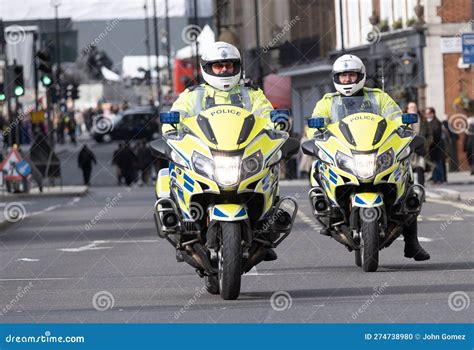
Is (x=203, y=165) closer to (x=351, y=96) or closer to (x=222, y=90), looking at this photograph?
(x=222, y=90)

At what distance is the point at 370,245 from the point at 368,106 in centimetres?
141

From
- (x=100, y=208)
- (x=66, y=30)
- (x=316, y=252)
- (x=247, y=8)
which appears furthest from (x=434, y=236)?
(x=66, y=30)

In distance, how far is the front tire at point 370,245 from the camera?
14859mm

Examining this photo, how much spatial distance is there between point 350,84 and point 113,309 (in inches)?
165

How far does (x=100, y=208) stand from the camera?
36.2m

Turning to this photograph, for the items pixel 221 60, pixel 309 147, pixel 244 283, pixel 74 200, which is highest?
pixel 221 60

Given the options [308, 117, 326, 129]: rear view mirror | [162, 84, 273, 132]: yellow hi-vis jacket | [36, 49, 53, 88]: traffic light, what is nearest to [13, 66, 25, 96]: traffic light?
[36, 49, 53, 88]: traffic light

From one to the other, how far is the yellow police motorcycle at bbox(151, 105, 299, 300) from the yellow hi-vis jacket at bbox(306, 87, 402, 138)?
2454 millimetres

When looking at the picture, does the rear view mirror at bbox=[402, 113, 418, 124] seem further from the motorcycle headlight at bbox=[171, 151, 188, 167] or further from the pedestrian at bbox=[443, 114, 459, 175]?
the pedestrian at bbox=[443, 114, 459, 175]

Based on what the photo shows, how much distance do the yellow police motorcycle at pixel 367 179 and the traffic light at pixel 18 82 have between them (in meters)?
24.5

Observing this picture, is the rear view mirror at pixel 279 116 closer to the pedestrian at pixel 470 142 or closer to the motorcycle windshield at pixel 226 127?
the motorcycle windshield at pixel 226 127

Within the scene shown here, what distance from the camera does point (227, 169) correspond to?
12.7m

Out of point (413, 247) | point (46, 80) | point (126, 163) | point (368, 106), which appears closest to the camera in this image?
point (368, 106)

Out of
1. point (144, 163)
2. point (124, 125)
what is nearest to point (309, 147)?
point (144, 163)
